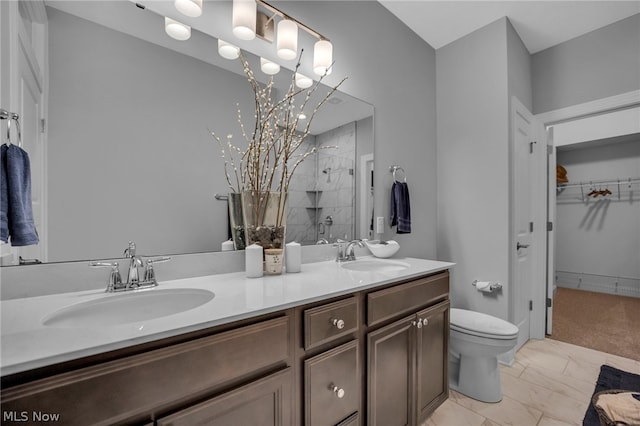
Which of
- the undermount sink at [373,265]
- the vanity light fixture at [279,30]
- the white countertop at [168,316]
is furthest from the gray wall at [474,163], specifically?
the vanity light fixture at [279,30]

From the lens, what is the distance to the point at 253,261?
127 cm

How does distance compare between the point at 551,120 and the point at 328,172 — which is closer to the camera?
the point at 328,172

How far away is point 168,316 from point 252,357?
262 millimetres

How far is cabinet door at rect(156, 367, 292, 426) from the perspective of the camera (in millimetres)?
715

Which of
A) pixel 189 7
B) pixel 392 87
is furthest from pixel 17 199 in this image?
pixel 392 87

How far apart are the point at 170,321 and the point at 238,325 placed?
177 millimetres

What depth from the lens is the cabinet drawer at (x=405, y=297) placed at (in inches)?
48.1

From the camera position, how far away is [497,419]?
1634 mm

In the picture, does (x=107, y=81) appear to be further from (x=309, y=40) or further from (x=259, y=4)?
(x=309, y=40)

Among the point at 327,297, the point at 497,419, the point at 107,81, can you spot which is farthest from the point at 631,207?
the point at 107,81

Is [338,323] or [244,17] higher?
[244,17]

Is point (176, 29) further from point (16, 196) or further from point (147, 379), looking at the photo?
point (147, 379)

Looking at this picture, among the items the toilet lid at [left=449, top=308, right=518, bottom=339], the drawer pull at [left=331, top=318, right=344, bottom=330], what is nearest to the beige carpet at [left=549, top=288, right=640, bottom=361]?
the toilet lid at [left=449, top=308, right=518, bottom=339]

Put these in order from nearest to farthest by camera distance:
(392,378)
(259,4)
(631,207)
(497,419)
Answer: (392,378)
(259,4)
(497,419)
(631,207)
